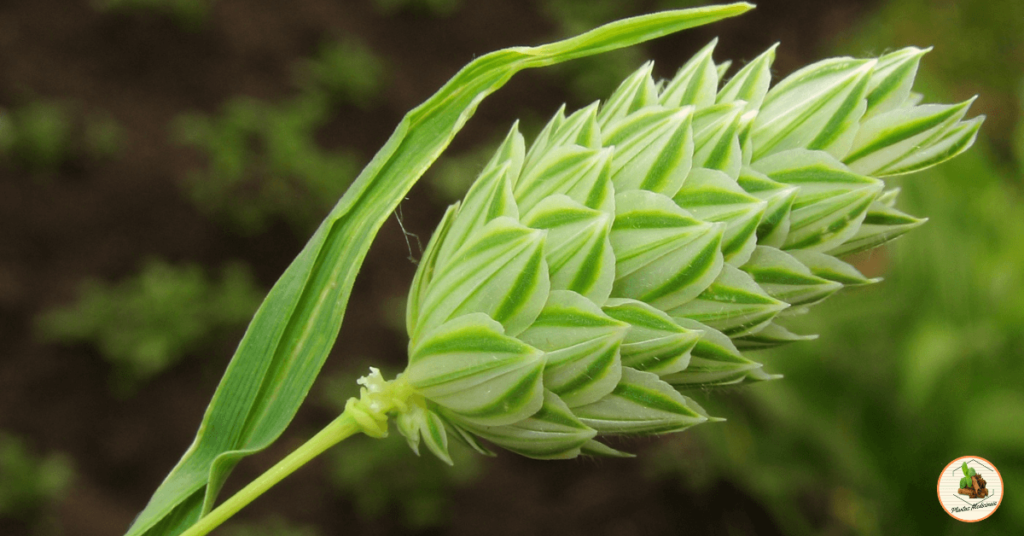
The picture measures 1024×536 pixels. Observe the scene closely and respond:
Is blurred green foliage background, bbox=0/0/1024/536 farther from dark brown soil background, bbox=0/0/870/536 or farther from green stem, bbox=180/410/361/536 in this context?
green stem, bbox=180/410/361/536

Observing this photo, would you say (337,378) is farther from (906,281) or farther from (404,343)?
(906,281)

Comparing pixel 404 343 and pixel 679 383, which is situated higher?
pixel 404 343

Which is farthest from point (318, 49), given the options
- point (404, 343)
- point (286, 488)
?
point (286, 488)

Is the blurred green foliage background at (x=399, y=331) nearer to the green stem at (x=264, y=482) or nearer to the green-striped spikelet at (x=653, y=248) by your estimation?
the green-striped spikelet at (x=653, y=248)
